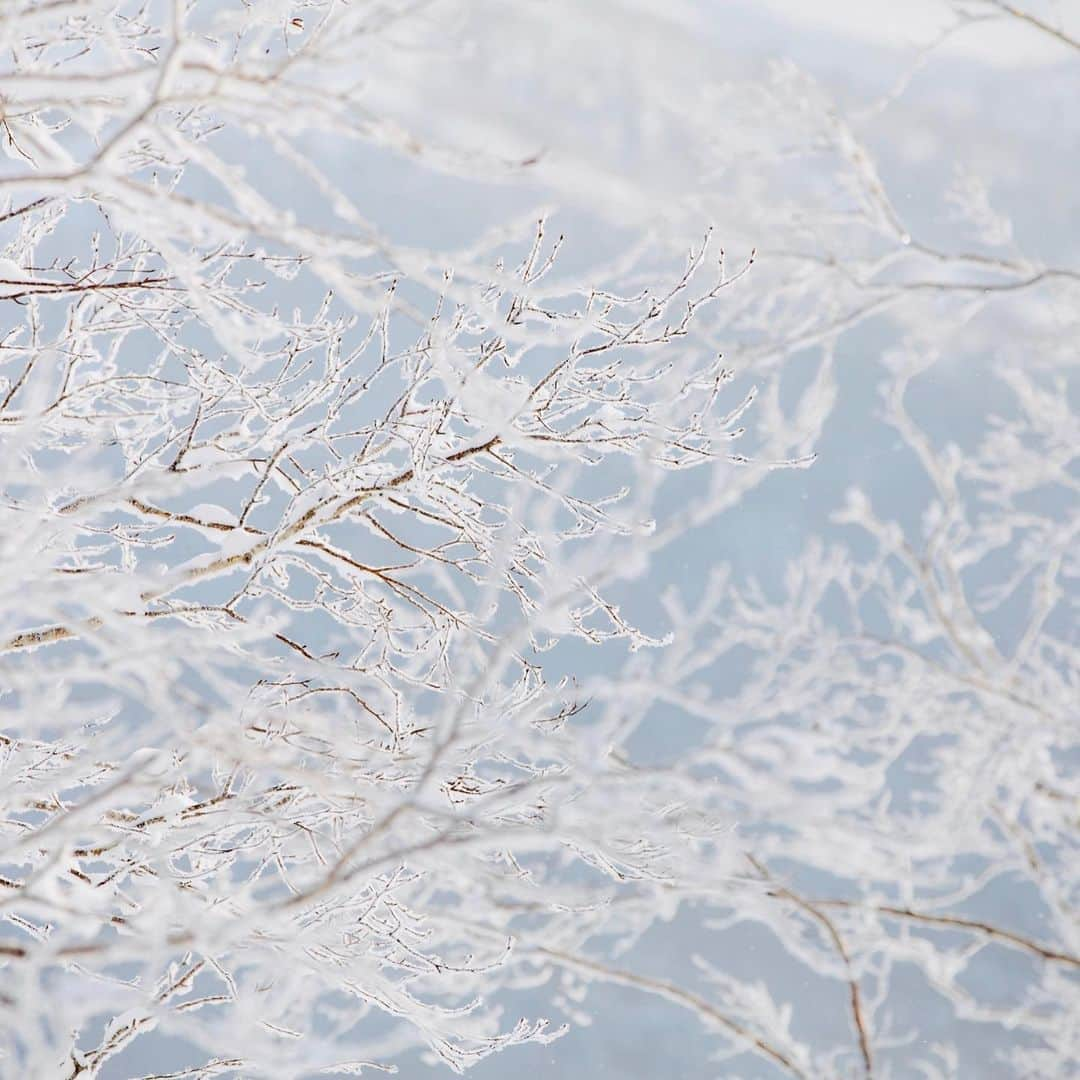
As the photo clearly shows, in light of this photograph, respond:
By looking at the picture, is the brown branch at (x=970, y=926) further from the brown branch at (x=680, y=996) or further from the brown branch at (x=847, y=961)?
the brown branch at (x=680, y=996)

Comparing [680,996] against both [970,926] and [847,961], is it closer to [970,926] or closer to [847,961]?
[847,961]

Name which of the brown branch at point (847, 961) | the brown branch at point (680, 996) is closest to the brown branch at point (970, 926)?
the brown branch at point (847, 961)

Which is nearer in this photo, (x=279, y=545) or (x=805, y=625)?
(x=805, y=625)

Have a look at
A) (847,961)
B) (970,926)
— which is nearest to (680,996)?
(847,961)

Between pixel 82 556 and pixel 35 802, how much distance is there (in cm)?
115

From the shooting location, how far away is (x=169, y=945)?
1.58 m

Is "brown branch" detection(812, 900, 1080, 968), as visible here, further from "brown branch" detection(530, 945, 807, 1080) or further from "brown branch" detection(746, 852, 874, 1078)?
"brown branch" detection(530, 945, 807, 1080)

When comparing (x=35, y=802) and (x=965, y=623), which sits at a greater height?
(x=965, y=623)

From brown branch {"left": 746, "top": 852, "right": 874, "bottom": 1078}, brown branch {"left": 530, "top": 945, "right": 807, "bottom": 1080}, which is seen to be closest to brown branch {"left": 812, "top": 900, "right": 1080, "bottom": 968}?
brown branch {"left": 746, "top": 852, "right": 874, "bottom": 1078}

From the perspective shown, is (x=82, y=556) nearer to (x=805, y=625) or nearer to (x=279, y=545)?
(x=279, y=545)

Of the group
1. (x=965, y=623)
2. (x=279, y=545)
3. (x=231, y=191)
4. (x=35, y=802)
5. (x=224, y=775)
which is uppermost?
(x=231, y=191)

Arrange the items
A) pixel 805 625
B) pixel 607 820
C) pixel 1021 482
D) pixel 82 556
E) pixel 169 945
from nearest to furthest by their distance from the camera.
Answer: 1. pixel 169 945
2. pixel 607 820
3. pixel 805 625
4. pixel 1021 482
5. pixel 82 556

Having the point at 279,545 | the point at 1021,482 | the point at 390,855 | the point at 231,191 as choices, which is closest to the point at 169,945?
the point at 390,855

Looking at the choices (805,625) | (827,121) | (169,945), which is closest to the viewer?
(169,945)
